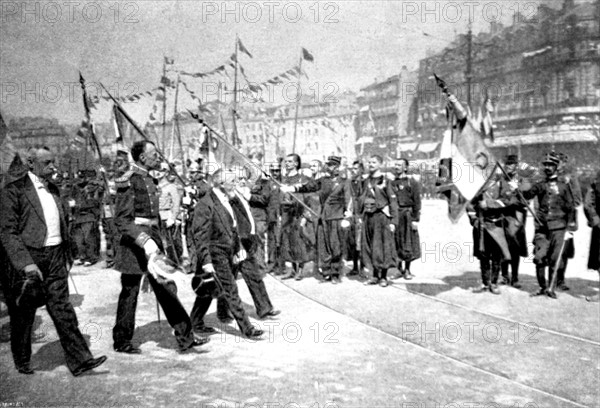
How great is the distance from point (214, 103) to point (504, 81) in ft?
64.8

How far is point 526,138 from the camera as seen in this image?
108 feet

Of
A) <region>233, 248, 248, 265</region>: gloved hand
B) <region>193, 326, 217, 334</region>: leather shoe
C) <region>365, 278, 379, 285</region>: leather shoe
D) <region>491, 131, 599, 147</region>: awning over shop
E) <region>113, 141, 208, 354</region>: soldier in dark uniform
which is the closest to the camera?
<region>113, 141, 208, 354</region>: soldier in dark uniform

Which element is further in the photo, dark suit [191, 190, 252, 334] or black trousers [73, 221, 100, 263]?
black trousers [73, 221, 100, 263]

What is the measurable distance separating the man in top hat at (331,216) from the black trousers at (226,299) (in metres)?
3.52

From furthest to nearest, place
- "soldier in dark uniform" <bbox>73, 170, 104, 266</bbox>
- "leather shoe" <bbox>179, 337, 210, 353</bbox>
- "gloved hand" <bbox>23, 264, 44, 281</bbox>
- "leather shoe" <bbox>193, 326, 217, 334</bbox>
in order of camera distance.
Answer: "soldier in dark uniform" <bbox>73, 170, 104, 266</bbox> < "leather shoe" <bbox>193, 326, 217, 334</bbox> < "leather shoe" <bbox>179, 337, 210, 353</bbox> < "gloved hand" <bbox>23, 264, 44, 281</bbox>

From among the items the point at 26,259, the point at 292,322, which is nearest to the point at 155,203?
the point at 26,259

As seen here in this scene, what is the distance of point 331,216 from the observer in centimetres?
1002

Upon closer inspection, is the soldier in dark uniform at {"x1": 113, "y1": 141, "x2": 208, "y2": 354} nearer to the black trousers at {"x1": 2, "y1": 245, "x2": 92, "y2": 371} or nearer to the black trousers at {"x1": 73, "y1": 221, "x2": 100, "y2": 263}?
the black trousers at {"x1": 2, "y1": 245, "x2": 92, "y2": 371}

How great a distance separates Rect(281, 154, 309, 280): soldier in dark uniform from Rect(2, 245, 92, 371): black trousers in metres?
5.32

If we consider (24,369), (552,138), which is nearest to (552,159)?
(24,369)

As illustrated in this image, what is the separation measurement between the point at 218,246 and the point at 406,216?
4951 mm

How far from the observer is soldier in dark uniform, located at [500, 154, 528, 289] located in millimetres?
8961

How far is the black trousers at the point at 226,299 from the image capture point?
6020 millimetres

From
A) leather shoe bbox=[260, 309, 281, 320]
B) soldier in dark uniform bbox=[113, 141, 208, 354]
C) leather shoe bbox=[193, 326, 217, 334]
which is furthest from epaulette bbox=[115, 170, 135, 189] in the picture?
leather shoe bbox=[260, 309, 281, 320]
